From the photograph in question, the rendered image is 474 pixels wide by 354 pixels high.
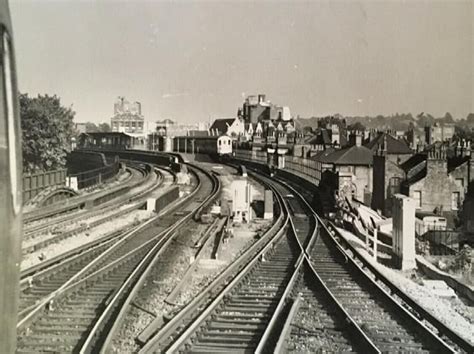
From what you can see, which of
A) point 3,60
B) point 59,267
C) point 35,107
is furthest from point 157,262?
point 35,107

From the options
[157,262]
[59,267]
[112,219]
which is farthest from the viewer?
[112,219]

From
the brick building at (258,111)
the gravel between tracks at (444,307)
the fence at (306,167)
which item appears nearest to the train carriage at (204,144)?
the fence at (306,167)

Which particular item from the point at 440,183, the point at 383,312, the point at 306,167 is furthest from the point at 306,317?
the point at 306,167

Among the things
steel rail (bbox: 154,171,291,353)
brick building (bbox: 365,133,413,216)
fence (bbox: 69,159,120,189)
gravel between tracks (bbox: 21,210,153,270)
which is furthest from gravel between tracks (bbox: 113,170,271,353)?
brick building (bbox: 365,133,413,216)

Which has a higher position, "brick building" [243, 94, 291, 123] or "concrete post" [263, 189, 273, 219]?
"brick building" [243, 94, 291, 123]

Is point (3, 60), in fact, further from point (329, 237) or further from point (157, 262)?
point (329, 237)

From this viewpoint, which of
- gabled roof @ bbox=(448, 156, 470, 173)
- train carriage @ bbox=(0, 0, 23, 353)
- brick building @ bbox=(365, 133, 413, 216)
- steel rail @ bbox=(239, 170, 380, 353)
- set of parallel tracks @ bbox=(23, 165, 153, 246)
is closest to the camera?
train carriage @ bbox=(0, 0, 23, 353)

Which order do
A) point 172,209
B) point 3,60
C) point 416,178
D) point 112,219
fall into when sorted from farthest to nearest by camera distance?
1. point 416,178
2. point 172,209
3. point 112,219
4. point 3,60

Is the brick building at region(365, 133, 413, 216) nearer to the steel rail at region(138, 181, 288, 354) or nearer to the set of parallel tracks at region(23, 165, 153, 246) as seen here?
the set of parallel tracks at region(23, 165, 153, 246)
